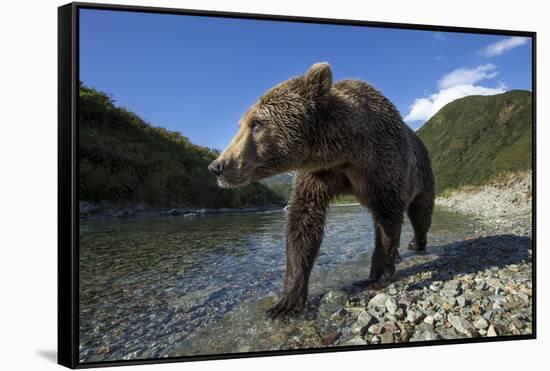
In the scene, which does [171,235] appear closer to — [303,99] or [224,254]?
[224,254]

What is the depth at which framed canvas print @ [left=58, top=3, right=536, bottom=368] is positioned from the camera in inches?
131

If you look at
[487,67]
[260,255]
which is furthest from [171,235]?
[487,67]

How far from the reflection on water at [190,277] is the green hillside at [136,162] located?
9.3 inches

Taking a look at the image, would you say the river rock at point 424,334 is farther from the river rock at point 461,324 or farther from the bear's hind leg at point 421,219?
the bear's hind leg at point 421,219

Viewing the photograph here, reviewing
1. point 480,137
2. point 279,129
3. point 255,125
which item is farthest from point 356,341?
point 480,137

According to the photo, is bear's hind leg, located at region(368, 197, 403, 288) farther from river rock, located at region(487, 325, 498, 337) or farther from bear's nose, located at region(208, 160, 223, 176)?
bear's nose, located at region(208, 160, 223, 176)

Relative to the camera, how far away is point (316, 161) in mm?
3533

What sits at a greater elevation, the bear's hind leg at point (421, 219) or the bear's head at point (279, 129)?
the bear's head at point (279, 129)

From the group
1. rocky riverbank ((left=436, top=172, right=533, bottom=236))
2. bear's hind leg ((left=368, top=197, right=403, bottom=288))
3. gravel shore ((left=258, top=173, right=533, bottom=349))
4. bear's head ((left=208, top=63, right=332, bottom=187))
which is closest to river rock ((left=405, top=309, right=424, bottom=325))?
gravel shore ((left=258, top=173, right=533, bottom=349))

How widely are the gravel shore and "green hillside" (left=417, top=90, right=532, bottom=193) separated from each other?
0.23 m

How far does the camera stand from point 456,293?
4180 millimetres

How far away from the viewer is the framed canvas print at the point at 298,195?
131 inches

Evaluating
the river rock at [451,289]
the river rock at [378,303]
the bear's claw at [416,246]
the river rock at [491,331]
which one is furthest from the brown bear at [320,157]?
the river rock at [491,331]

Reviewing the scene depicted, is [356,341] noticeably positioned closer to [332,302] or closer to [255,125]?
[332,302]
